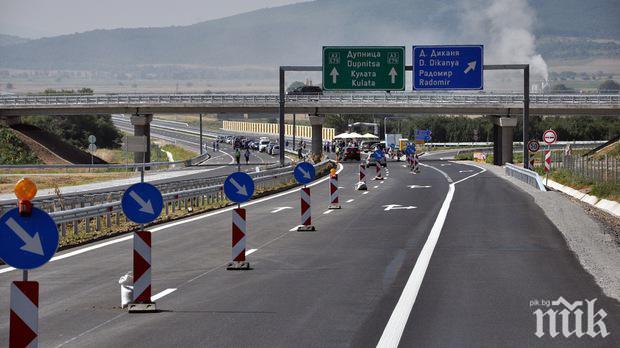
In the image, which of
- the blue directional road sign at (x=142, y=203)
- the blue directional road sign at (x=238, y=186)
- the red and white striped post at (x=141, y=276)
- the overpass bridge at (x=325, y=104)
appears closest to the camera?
the red and white striped post at (x=141, y=276)

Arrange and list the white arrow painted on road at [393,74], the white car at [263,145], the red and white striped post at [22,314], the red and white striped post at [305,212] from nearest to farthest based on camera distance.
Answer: the red and white striped post at [22,314], the red and white striped post at [305,212], the white arrow painted on road at [393,74], the white car at [263,145]

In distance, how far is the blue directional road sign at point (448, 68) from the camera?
54594mm

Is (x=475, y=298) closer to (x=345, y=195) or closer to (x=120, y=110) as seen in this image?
(x=345, y=195)

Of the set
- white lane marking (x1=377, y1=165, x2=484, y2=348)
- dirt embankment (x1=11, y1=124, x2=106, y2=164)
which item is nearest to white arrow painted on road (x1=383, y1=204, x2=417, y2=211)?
white lane marking (x1=377, y1=165, x2=484, y2=348)

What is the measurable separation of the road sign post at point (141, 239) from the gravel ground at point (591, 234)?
19.2ft

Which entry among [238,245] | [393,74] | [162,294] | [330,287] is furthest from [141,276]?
[393,74]

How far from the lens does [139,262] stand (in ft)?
43.2

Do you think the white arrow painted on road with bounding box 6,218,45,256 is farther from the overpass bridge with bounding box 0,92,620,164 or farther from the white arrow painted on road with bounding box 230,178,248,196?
the overpass bridge with bounding box 0,92,620,164

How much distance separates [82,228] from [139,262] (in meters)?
15.7

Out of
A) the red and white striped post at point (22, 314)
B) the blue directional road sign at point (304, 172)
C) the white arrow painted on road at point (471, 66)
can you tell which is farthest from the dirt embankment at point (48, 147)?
the red and white striped post at point (22, 314)

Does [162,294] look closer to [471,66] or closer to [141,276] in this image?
[141,276]

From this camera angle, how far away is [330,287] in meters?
14.9

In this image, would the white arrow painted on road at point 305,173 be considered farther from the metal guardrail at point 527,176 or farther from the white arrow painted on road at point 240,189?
the metal guardrail at point 527,176

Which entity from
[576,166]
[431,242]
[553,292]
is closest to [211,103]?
[576,166]
